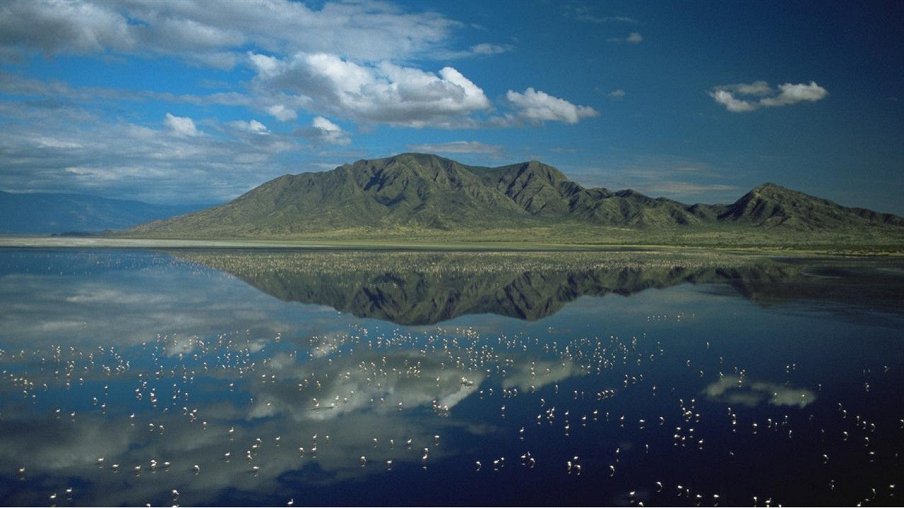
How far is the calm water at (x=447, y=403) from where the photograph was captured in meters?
15.1

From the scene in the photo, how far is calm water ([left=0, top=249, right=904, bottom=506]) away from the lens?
15.1 metres

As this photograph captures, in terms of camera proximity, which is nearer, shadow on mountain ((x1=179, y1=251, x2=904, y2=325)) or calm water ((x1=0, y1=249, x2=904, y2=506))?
calm water ((x1=0, y1=249, x2=904, y2=506))

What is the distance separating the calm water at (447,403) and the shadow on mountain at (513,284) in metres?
1.06

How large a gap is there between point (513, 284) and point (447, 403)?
41.3 meters

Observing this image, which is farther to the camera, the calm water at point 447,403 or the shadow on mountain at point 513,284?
the shadow on mountain at point 513,284

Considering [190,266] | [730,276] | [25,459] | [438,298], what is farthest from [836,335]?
[190,266]

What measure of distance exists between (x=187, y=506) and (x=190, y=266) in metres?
78.5

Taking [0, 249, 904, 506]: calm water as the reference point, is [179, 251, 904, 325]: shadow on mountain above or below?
above

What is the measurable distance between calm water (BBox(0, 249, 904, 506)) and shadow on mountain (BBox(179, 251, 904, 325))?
106cm

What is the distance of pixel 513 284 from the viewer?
6266 centimetres

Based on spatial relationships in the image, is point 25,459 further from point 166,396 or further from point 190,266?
point 190,266

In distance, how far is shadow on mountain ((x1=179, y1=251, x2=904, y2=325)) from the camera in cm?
4759

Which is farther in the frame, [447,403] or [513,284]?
[513,284]

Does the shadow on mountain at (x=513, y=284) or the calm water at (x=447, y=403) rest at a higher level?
the shadow on mountain at (x=513, y=284)
